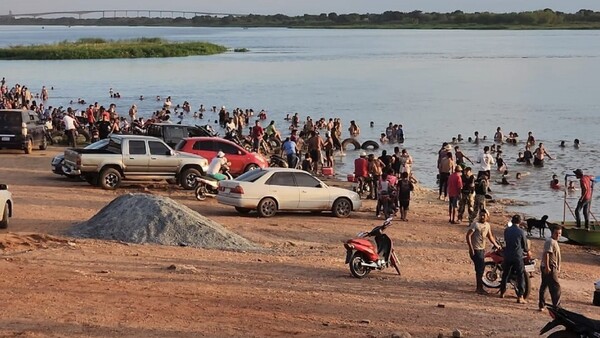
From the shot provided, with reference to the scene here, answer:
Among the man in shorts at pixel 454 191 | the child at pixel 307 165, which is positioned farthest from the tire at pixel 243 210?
the child at pixel 307 165

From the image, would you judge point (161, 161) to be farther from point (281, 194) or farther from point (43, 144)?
point (43, 144)

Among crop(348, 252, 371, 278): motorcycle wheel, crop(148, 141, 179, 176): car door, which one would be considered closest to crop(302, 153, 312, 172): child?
crop(148, 141, 179, 176): car door

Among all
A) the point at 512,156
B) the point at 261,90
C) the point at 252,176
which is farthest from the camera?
the point at 261,90

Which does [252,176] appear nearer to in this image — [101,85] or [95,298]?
[95,298]

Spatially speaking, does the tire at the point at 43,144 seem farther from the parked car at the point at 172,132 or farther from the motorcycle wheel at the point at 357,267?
the motorcycle wheel at the point at 357,267

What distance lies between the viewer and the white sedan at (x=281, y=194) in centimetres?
2153

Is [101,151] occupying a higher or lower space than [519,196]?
higher

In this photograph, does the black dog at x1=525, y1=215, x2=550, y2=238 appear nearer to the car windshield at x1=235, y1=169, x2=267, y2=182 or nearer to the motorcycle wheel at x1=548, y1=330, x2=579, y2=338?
the car windshield at x1=235, y1=169, x2=267, y2=182

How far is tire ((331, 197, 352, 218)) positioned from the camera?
22.5 metres

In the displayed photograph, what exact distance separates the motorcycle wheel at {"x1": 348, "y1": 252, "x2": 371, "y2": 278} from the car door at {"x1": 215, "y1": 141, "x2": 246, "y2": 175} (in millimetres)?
12284

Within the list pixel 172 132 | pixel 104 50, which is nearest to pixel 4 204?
pixel 172 132

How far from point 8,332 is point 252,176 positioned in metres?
11.4

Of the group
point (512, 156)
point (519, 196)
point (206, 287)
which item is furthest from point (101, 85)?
point (206, 287)

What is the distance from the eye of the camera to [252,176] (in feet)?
72.0
